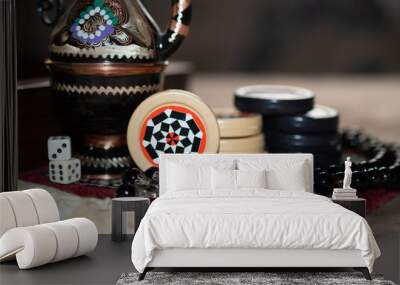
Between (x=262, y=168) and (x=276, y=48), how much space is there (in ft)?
22.9

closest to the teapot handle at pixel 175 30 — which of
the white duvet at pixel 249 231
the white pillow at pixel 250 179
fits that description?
the white pillow at pixel 250 179

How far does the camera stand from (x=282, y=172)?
13.7 feet

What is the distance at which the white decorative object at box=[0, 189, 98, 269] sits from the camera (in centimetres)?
363

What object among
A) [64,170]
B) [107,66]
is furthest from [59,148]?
[107,66]

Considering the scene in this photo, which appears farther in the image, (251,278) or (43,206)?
(43,206)

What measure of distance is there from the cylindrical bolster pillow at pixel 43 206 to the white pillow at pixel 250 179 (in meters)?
0.98

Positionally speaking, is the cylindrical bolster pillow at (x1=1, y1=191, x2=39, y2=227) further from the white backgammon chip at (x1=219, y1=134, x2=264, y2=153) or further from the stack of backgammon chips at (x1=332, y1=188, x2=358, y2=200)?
the white backgammon chip at (x1=219, y1=134, x2=264, y2=153)

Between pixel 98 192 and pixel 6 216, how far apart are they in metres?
1.35

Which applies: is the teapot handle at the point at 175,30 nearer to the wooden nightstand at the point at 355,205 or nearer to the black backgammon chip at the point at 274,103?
the black backgammon chip at the point at 274,103

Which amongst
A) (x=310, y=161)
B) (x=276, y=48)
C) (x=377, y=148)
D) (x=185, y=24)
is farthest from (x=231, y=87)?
(x=310, y=161)

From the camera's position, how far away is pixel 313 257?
3.55 metres

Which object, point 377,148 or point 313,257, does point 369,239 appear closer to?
point 313,257

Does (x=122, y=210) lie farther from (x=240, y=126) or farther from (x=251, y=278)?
(x=240, y=126)

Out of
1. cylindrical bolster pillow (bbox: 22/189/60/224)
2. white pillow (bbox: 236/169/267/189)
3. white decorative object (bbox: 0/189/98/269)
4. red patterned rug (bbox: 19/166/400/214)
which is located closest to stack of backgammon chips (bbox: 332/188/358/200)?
white pillow (bbox: 236/169/267/189)
